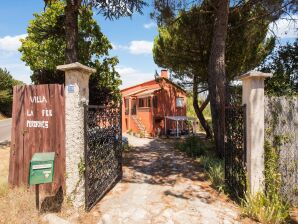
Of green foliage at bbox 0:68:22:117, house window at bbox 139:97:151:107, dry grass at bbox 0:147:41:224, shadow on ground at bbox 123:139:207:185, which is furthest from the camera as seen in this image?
green foliage at bbox 0:68:22:117

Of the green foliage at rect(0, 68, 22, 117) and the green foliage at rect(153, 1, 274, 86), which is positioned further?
the green foliage at rect(0, 68, 22, 117)

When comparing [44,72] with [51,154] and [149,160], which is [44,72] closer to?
[149,160]

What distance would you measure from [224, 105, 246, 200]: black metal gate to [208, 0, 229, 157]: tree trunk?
2.74 m

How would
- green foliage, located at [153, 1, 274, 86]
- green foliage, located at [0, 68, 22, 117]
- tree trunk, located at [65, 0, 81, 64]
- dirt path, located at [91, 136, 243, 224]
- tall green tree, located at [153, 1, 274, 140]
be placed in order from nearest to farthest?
dirt path, located at [91, 136, 243, 224] < tree trunk, located at [65, 0, 81, 64] < green foliage, located at [153, 1, 274, 86] < tall green tree, located at [153, 1, 274, 140] < green foliage, located at [0, 68, 22, 117]

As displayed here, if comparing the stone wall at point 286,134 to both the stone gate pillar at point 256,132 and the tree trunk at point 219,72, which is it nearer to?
the stone gate pillar at point 256,132

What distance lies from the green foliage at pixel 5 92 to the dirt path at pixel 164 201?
3878 centimetres

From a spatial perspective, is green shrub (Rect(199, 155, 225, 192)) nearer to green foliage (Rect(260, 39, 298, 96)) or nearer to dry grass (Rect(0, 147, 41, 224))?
dry grass (Rect(0, 147, 41, 224))

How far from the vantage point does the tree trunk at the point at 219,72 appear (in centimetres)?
926

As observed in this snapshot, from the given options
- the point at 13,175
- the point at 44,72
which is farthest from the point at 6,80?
the point at 13,175

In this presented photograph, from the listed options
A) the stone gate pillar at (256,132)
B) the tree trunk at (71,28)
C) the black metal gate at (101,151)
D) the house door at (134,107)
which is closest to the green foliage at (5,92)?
the house door at (134,107)

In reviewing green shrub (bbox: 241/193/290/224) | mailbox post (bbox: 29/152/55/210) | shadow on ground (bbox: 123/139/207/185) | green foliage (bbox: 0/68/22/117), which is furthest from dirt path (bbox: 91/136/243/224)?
green foliage (bbox: 0/68/22/117)

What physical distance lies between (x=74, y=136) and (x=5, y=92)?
4150 cm

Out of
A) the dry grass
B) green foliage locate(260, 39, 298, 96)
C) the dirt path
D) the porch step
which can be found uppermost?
green foliage locate(260, 39, 298, 96)

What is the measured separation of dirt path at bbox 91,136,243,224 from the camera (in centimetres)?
502
